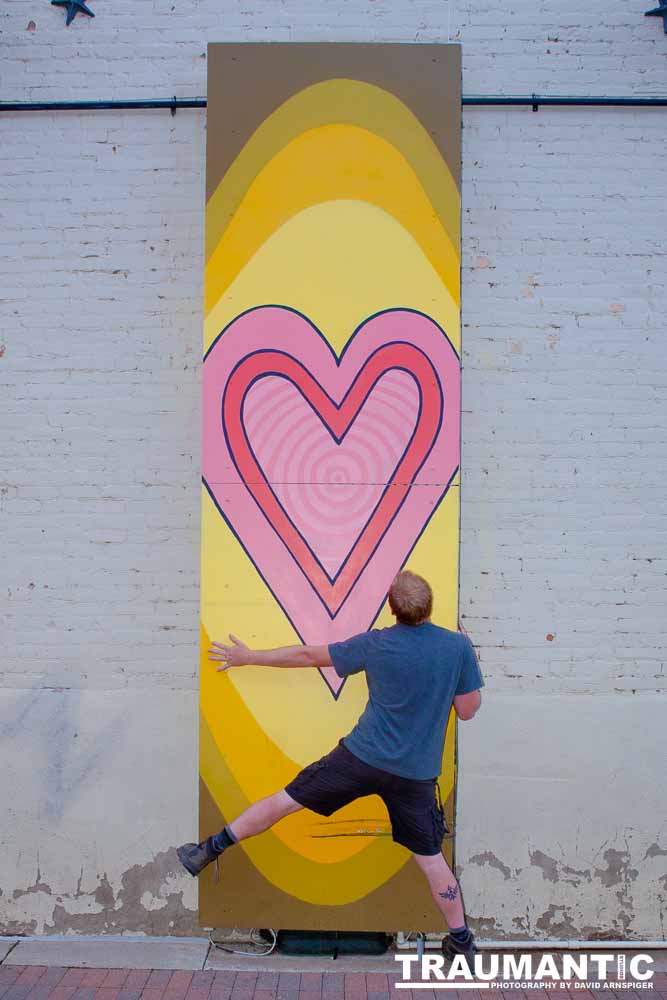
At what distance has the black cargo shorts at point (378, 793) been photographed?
392 cm

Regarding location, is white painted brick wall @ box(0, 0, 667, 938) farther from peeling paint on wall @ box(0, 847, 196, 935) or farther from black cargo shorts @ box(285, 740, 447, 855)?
black cargo shorts @ box(285, 740, 447, 855)

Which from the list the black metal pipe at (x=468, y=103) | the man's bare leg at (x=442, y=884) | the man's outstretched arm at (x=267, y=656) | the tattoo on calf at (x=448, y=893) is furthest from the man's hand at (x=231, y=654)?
the black metal pipe at (x=468, y=103)

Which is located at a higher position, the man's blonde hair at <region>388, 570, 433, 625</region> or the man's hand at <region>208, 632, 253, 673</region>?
the man's blonde hair at <region>388, 570, 433, 625</region>

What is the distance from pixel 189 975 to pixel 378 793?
1.36m

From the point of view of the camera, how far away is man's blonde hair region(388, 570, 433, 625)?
388 cm

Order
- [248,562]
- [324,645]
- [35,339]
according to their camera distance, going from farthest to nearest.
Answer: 1. [35,339]
2. [248,562]
3. [324,645]

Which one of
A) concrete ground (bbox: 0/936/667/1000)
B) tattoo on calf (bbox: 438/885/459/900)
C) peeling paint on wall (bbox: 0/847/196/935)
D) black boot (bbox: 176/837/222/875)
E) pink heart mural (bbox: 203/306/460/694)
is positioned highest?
pink heart mural (bbox: 203/306/460/694)

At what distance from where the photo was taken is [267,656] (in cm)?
423

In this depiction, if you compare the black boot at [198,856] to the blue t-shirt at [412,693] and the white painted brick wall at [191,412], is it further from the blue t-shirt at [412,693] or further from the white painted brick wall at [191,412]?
the blue t-shirt at [412,693]

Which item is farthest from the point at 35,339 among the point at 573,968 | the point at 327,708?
the point at 573,968

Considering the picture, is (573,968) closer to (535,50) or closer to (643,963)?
(643,963)

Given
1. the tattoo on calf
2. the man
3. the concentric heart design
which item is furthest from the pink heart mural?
the tattoo on calf

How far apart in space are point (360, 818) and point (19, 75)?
4.46 meters

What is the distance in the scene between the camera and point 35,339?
15.5 ft
